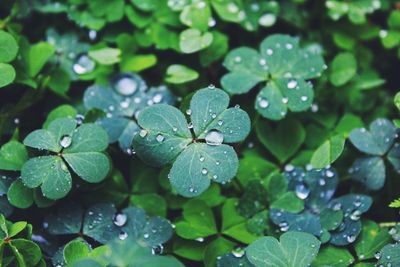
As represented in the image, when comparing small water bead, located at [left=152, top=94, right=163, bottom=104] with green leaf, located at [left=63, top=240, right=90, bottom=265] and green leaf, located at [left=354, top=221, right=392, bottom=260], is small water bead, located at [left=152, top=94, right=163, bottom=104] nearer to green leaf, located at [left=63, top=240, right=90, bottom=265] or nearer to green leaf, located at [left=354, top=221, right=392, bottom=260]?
green leaf, located at [left=63, top=240, right=90, bottom=265]

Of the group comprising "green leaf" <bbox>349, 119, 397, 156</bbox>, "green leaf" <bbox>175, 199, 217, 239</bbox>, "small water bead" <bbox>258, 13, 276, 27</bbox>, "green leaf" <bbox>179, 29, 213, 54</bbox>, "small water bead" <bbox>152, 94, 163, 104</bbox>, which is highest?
"green leaf" <bbox>179, 29, 213, 54</bbox>

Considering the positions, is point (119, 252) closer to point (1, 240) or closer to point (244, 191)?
point (1, 240)

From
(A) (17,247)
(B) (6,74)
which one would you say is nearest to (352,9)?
(B) (6,74)

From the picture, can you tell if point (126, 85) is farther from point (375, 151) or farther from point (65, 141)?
point (375, 151)

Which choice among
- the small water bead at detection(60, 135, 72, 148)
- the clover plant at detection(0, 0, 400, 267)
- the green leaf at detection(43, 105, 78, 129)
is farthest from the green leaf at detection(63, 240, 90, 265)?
the green leaf at detection(43, 105, 78, 129)

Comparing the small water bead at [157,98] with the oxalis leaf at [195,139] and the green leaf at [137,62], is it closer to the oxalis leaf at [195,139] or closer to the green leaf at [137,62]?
the green leaf at [137,62]

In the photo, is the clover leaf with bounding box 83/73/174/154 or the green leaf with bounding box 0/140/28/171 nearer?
the green leaf with bounding box 0/140/28/171
